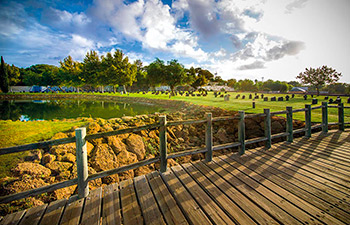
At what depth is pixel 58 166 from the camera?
5.33 meters

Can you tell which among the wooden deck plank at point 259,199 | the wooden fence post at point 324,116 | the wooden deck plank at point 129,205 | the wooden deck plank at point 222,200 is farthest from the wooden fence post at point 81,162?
the wooden fence post at point 324,116

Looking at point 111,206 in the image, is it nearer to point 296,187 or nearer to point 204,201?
point 204,201

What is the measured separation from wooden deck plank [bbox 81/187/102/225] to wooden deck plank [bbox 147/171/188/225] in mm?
1005

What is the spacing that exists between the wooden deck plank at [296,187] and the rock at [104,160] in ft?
15.2

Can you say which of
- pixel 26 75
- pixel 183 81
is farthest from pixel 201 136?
pixel 26 75

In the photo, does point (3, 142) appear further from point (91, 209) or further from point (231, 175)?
point (231, 175)

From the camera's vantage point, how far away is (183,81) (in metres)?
38.5

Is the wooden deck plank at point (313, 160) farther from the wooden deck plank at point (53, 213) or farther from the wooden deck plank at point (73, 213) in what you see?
the wooden deck plank at point (53, 213)

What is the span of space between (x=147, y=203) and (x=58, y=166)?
4356 millimetres

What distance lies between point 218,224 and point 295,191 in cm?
188

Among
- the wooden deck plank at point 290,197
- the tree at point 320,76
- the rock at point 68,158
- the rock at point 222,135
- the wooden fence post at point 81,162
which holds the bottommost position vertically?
the rock at point 222,135

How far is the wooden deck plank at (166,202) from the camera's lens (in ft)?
7.93

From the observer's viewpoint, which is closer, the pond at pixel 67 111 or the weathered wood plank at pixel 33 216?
the weathered wood plank at pixel 33 216

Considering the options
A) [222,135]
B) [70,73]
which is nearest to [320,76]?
[222,135]
